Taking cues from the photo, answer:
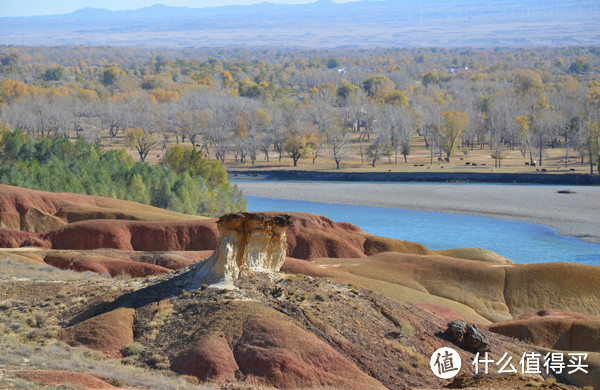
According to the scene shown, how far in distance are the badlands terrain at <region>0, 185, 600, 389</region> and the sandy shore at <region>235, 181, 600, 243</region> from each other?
1211 inches

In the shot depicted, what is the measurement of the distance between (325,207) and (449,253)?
33.8 metres

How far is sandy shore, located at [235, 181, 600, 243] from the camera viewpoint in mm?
70938

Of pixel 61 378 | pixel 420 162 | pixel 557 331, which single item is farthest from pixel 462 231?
pixel 61 378

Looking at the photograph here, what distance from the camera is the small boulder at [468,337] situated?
2616 cm

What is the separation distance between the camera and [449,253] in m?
48.1

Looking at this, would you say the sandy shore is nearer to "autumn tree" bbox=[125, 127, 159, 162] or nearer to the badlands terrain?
"autumn tree" bbox=[125, 127, 159, 162]

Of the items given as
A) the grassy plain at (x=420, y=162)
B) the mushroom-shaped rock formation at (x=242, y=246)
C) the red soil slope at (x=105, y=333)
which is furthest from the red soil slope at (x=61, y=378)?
the grassy plain at (x=420, y=162)

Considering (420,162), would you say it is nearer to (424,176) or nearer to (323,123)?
(424,176)

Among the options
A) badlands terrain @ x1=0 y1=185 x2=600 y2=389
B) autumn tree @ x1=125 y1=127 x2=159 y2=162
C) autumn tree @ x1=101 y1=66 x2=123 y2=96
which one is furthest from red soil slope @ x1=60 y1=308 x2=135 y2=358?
autumn tree @ x1=101 y1=66 x2=123 y2=96

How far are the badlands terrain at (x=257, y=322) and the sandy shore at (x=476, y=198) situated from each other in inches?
1211

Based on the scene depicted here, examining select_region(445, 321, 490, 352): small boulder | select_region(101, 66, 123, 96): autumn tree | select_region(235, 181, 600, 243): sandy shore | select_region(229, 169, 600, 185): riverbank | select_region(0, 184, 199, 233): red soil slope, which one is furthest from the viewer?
select_region(101, 66, 123, 96): autumn tree

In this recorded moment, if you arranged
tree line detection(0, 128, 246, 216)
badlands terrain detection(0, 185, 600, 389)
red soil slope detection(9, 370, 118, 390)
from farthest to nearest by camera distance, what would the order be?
tree line detection(0, 128, 246, 216)
badlands terrain detection(0, 185, 600, 389)
red soil slope detection(9, 370, 118, 390)

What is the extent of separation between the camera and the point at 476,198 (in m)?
80.9

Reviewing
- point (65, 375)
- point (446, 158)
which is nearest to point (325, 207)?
point (446, 158)
